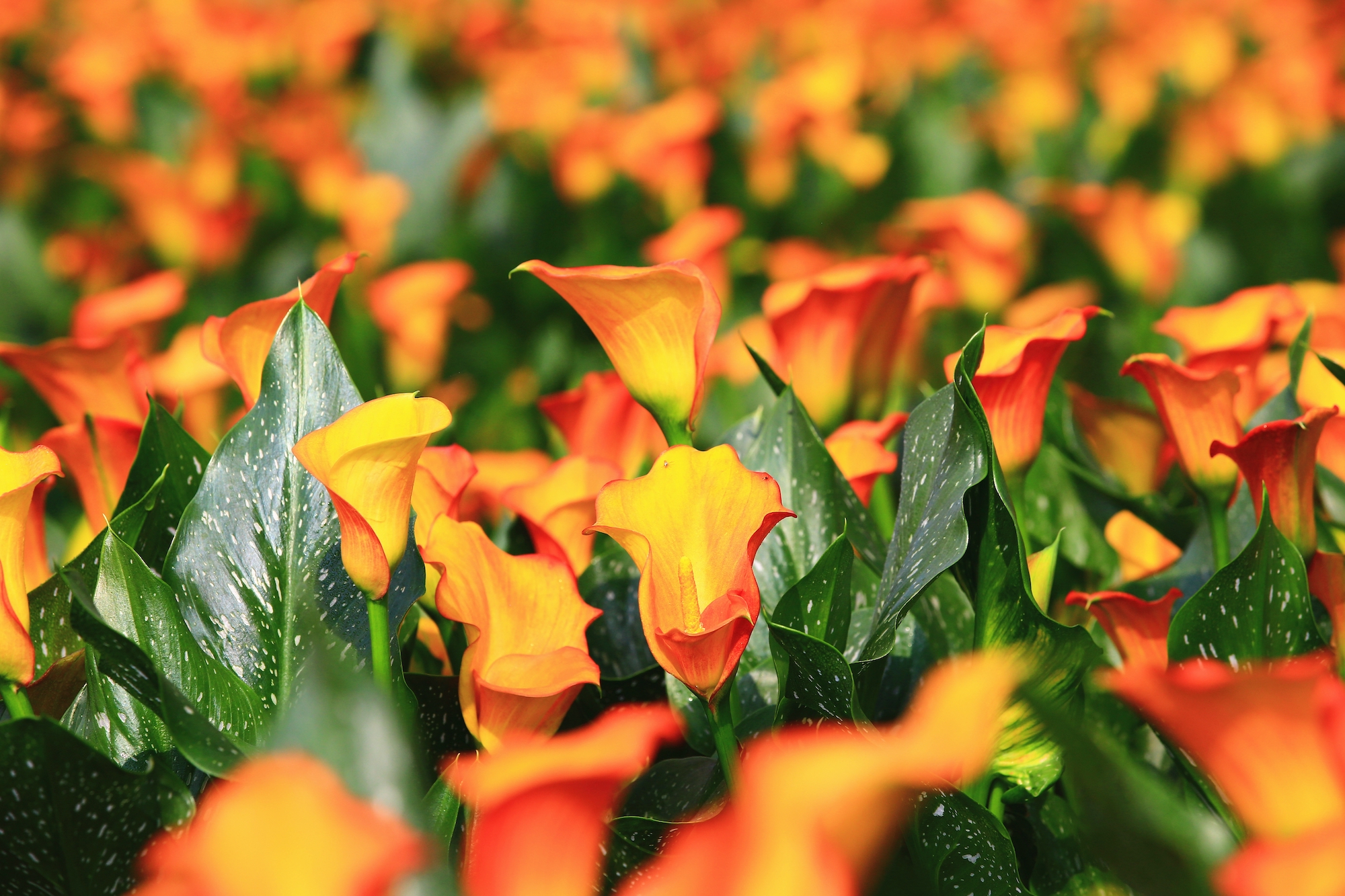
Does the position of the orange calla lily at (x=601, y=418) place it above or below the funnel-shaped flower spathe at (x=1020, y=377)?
below

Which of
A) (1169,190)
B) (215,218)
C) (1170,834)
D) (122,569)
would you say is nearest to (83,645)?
(122,569)

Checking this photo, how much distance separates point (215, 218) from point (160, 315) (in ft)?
2.17

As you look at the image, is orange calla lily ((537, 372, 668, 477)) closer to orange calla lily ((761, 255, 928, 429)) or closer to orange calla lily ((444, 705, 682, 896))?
orange calla lily ((761, 255, 928, 429))

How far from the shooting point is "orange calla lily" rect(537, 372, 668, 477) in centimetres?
94

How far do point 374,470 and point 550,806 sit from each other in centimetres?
23

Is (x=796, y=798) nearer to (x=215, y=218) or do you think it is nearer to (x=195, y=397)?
(x=195, y=397)

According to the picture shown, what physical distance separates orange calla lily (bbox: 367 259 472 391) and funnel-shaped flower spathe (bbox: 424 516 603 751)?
29.4 inches

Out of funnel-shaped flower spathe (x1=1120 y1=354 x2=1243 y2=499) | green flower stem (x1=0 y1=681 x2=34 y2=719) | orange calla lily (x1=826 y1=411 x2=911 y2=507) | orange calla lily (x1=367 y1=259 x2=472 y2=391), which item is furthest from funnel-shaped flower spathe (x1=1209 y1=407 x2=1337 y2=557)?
orange calla lily (x1=367 y1=259 x2=472 y2=391)

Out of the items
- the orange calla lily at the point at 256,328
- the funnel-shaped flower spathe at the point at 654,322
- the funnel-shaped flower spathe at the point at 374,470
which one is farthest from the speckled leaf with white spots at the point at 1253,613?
the orange calla lily at the point at 256,328

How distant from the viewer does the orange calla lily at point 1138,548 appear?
808 mm

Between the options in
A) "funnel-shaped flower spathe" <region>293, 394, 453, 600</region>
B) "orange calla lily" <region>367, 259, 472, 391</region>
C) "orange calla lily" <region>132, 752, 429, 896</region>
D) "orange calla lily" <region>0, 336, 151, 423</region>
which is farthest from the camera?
"orange calla lily" <region>367, 259, 472, 391</region>

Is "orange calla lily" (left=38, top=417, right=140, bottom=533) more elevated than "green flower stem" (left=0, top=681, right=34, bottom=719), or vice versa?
"green flower stem" (left=0, top=681, right=34, bottom=719)

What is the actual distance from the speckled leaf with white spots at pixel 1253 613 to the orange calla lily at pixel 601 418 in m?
0.43

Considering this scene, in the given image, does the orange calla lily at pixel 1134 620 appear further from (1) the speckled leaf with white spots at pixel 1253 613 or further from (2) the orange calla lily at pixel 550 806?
(2) the orange calla lily at pixel 550 806
